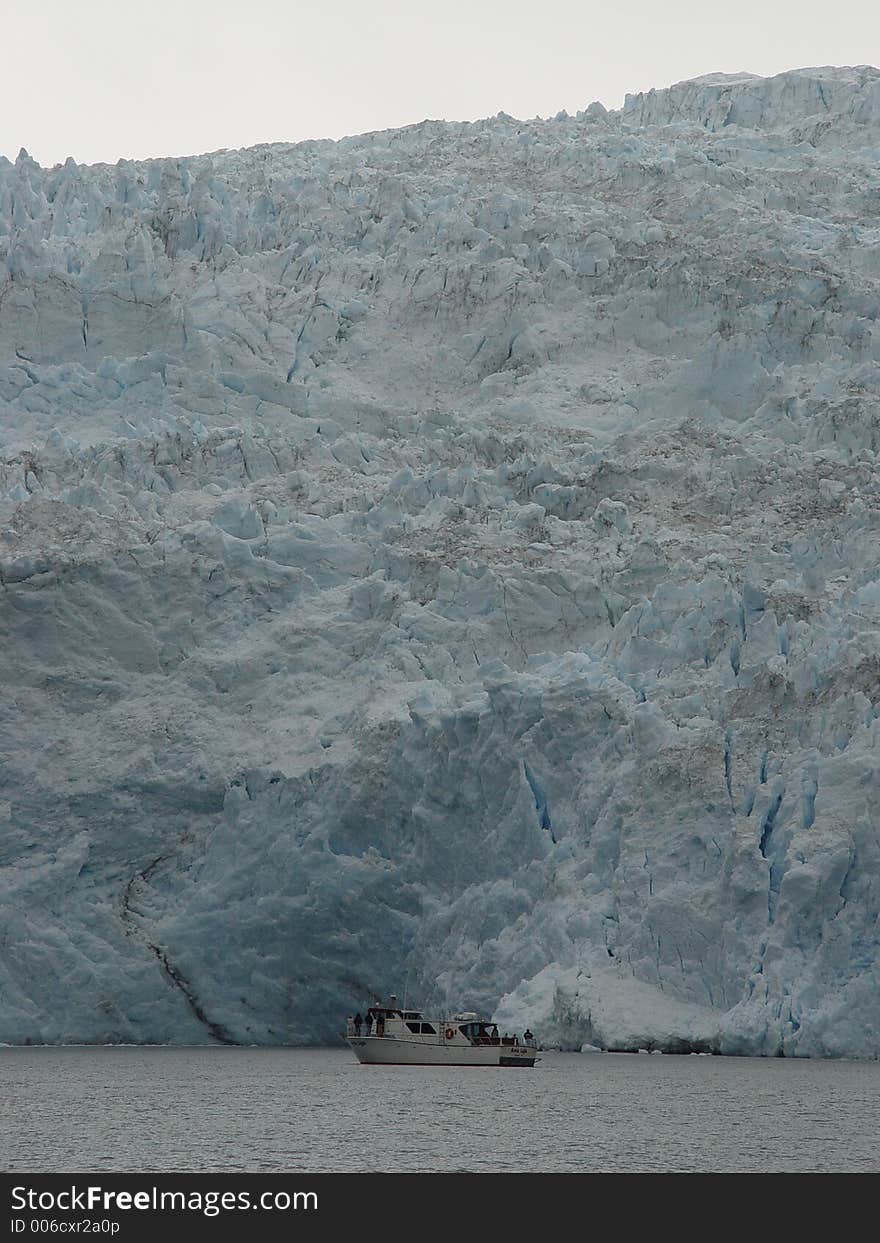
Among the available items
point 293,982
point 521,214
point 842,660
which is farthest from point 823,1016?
point 521,214

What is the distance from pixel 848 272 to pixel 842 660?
12489 millimetres

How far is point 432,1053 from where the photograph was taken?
90.4 ft

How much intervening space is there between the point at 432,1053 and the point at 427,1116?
22.8 feet

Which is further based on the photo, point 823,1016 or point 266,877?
point 266,877

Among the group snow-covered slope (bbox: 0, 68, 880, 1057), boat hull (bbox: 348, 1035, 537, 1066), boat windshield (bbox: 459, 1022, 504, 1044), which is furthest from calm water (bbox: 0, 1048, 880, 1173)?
snow-covered slope (bbox: 0, 68, 880, 1057)

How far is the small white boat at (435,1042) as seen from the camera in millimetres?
26891

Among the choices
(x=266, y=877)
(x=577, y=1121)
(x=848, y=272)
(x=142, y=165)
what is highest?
(x=142, y=165)

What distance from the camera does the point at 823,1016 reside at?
24859mm

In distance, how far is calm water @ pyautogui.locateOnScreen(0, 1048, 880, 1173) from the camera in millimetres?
17078

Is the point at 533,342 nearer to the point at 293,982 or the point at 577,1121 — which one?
the point at 293,982

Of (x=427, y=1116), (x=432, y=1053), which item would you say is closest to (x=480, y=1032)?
(x=432, y=1053)

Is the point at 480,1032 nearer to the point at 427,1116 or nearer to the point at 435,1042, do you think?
the point at 435,1042
